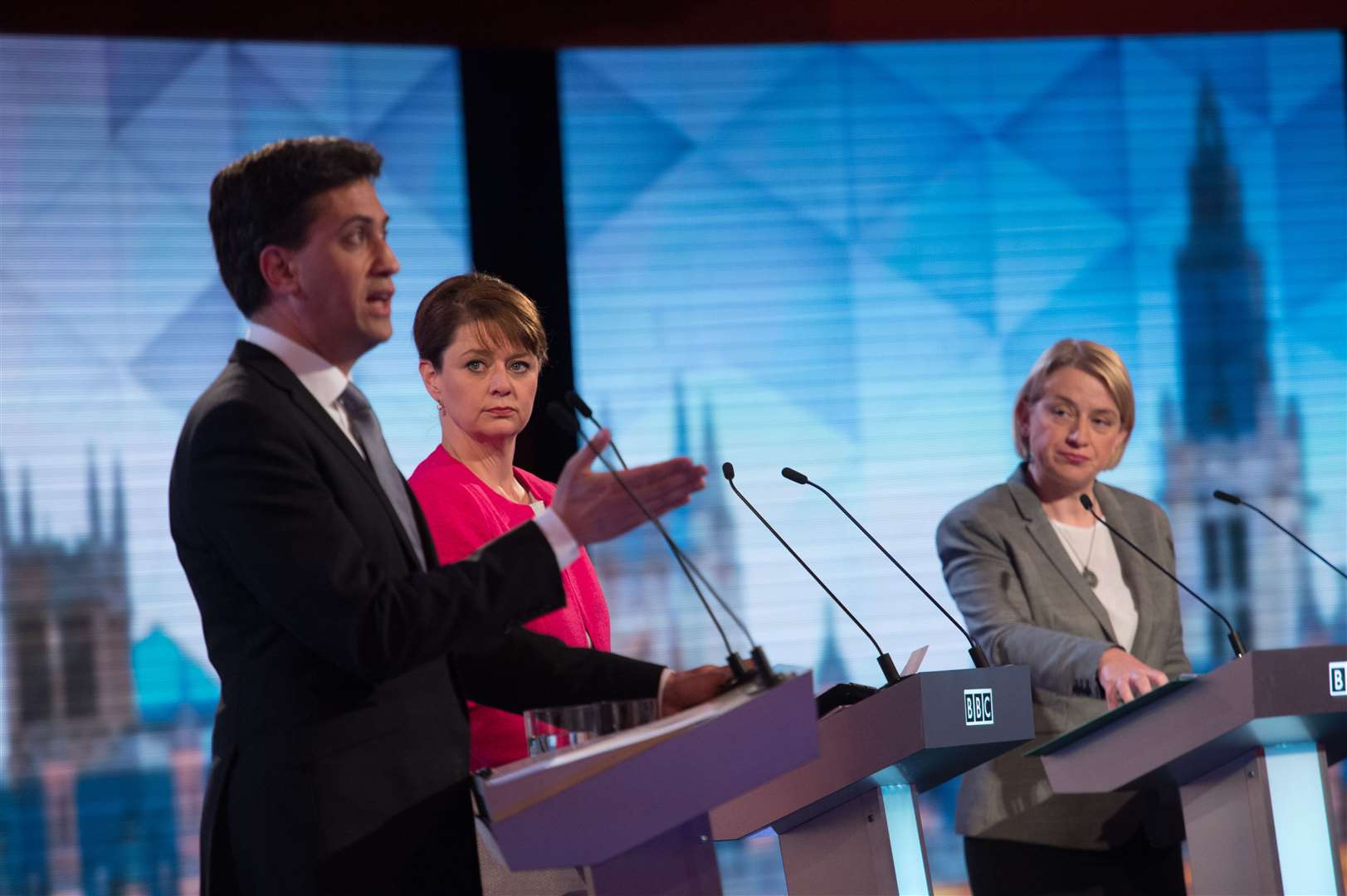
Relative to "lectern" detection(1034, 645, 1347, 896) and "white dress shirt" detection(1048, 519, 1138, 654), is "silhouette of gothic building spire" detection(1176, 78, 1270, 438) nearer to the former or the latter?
"white dress shirt" detection(1048, 519, 1138, 654)

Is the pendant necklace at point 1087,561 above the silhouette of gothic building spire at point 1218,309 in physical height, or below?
below

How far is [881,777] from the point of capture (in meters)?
2.35

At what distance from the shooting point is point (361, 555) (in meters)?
1.54

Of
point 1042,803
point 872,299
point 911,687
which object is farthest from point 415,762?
point 872,299

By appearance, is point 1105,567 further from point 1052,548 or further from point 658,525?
point 658,525

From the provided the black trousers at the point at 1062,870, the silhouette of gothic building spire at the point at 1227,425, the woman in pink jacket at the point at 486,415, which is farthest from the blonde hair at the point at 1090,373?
the silhouette of gothic building spire at the point at 1227,425

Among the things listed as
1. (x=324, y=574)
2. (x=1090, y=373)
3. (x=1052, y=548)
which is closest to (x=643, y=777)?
(x=324, y=574)

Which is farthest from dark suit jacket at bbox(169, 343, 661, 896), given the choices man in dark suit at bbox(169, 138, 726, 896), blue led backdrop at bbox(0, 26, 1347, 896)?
blue led backdrop at bbox(0, 26, 1347, 896)

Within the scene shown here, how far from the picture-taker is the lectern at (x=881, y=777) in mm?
2211

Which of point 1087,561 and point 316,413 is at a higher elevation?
point 316,413

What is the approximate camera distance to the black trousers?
2904 millimetres

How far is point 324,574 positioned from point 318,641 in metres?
0.07

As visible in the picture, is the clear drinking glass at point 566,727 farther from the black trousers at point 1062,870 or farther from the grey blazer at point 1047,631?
the black trousers at point 1062,870

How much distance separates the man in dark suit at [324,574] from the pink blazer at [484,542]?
49cm
